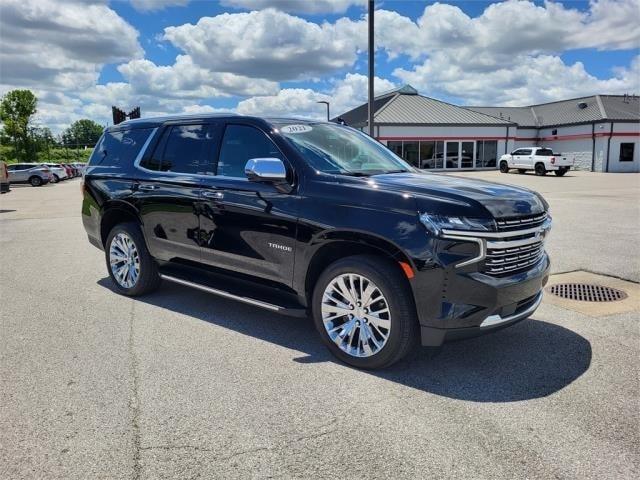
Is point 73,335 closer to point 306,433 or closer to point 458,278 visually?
point 306,433

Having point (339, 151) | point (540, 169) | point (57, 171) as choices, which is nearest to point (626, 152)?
point (540, 169)

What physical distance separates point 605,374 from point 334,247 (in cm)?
219

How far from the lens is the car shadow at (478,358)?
3.60 m

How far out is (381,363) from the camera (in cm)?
378

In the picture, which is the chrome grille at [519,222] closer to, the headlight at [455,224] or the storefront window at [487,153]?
the headlight at [455,224]

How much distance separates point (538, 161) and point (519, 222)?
3362 centimetres

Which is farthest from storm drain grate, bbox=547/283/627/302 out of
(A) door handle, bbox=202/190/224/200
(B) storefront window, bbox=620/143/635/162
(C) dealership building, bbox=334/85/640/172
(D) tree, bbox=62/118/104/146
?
(D) tree, bbox=62/118/104/146

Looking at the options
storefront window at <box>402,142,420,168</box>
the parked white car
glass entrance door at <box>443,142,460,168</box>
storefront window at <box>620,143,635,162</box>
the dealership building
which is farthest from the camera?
storefront window at <box>620,143,635,162</box>

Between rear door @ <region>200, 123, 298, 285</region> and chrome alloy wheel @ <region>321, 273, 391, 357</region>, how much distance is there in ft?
1.58

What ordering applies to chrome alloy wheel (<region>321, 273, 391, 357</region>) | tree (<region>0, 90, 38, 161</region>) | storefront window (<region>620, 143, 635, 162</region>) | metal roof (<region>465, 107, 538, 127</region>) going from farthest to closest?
1. tree (<region>0, 90, 38, 161</region>)
2. metal roof (<region>465, 107, 538, 127</region>)
3. storefront window (<region>620, 143, 635, 162</region>)
4. chrome alloy wheel (<region>321, 273, 391, 357</region>)

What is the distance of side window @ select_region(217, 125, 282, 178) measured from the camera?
14.9 ft

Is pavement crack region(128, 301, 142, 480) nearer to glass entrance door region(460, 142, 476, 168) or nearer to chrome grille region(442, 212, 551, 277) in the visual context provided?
chrome grille region(442, 212, 551, 277)

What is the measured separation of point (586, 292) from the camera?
5887 mm

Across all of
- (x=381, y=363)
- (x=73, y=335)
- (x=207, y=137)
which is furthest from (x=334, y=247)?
(x=73, y=335)
